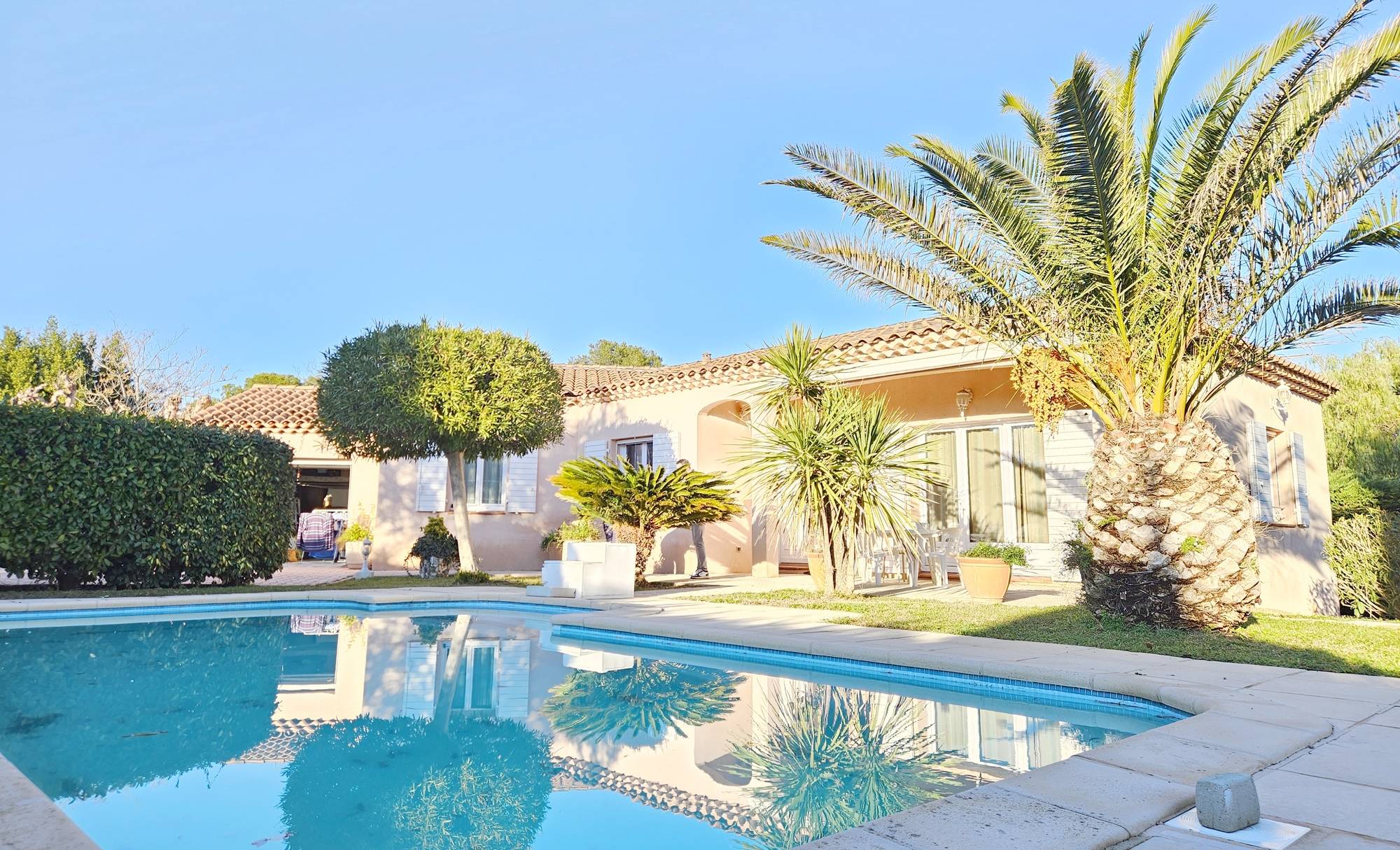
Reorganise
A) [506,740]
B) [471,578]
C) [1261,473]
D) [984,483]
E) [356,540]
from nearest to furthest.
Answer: [506,740]
[1261,473]
[471,578]
[984,483]
[356,540]

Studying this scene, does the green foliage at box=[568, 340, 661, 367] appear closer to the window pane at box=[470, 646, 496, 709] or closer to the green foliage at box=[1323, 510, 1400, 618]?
the green foliage at box=[1323, 510, 1400, 618]

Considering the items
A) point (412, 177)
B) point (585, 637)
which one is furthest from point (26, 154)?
point (585, 637)

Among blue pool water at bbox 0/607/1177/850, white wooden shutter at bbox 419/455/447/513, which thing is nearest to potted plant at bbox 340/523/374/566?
white wooden shutter at bbox 419/455/447/513

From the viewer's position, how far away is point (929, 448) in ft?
Result: 30.4

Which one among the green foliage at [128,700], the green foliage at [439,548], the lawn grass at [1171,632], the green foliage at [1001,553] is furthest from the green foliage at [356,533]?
the green foliage at [1001,553]

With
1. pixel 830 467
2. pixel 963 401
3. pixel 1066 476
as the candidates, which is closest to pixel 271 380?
pixel 963 401

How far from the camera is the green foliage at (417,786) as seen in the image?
280 centimetres

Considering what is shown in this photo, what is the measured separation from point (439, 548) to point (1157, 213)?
10080 millimetres

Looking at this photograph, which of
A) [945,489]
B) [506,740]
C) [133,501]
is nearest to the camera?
[506,740]

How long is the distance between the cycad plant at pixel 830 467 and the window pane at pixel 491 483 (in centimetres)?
711

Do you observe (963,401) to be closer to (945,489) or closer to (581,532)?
(945,489)

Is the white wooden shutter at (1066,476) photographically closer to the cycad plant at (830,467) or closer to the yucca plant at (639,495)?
the cycad plant at (830,467)

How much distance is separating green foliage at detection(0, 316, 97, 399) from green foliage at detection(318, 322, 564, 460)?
53.6 feet

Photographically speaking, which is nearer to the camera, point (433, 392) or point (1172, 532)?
point (1172, 532)
